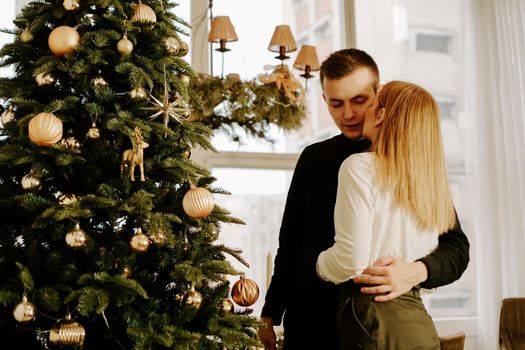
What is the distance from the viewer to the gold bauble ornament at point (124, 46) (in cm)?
158

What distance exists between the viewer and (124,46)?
1.58 m

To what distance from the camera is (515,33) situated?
12.4 ft

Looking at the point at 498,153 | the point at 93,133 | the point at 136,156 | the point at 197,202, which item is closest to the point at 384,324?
the point at 197,202

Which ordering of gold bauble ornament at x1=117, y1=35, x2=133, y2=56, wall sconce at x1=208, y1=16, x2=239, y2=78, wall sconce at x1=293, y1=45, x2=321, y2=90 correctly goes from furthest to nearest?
wall sconce at x1=293, y1=45, x2=321, y2=90
wall sconce at x1=208, y1=16, x2=239, y2=78
gold bauble ornament at x1=117, y1=35, x2=133, y2=56

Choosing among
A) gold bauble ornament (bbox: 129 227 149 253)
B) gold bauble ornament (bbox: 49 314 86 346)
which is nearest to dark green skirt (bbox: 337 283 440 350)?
gold bauble ornament (bbox: 129 227 149 253)

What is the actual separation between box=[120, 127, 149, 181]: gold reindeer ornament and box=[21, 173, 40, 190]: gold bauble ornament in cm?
19

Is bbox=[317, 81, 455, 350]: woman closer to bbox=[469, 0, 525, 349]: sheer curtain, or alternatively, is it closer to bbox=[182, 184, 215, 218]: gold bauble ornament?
bbox=[182, 184, 215, 218]: gold bauble ornament

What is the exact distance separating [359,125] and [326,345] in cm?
66

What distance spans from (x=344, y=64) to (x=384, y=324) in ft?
2.83

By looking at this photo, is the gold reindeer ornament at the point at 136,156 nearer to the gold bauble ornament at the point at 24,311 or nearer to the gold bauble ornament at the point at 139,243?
the gold bauble ornament at the point at 139,243

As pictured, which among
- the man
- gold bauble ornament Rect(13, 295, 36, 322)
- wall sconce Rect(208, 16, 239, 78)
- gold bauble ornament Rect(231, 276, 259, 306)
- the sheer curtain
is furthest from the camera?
the sheer curtain

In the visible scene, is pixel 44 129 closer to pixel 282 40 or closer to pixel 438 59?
pixel 282 40

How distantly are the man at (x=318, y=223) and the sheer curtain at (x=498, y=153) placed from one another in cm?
192

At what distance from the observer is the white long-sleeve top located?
1517 millimetres
